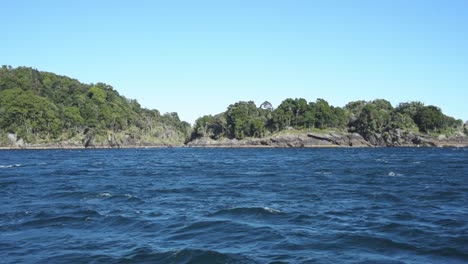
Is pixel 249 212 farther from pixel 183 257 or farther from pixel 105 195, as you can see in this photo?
pixel 105 195

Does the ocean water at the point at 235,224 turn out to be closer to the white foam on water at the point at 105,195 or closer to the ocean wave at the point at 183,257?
the ocean wave at the point at 183,257

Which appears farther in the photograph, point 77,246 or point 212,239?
point 212,239

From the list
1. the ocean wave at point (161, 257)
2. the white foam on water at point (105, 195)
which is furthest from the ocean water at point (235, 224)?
the white foam on water at point (105, 195)

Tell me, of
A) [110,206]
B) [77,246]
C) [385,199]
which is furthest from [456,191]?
[77,246]

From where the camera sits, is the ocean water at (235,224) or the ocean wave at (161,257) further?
the ocean water at (235,224)

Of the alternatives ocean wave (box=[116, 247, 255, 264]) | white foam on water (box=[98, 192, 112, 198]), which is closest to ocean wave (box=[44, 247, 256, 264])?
ocean wave (box=[116, 247, 255, 264])

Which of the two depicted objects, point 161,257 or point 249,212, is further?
point 249,212

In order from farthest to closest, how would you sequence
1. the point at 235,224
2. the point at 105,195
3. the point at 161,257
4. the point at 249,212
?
the point at 105,195 < the point at 249,212 < the point at 235,224 < the point at 161,257

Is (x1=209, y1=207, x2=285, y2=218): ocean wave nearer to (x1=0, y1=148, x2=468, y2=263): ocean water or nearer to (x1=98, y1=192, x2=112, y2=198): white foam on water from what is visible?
(x1=0, y1=148, x2=468, y2=263): ocean water

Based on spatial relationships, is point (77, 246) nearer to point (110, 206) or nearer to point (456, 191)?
point (110, 206)

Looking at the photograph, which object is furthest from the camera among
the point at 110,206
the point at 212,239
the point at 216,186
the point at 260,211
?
the point at 216,186

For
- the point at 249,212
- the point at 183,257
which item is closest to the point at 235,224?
the point at 249,212

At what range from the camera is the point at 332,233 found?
19.4 m

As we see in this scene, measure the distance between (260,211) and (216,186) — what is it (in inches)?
533
